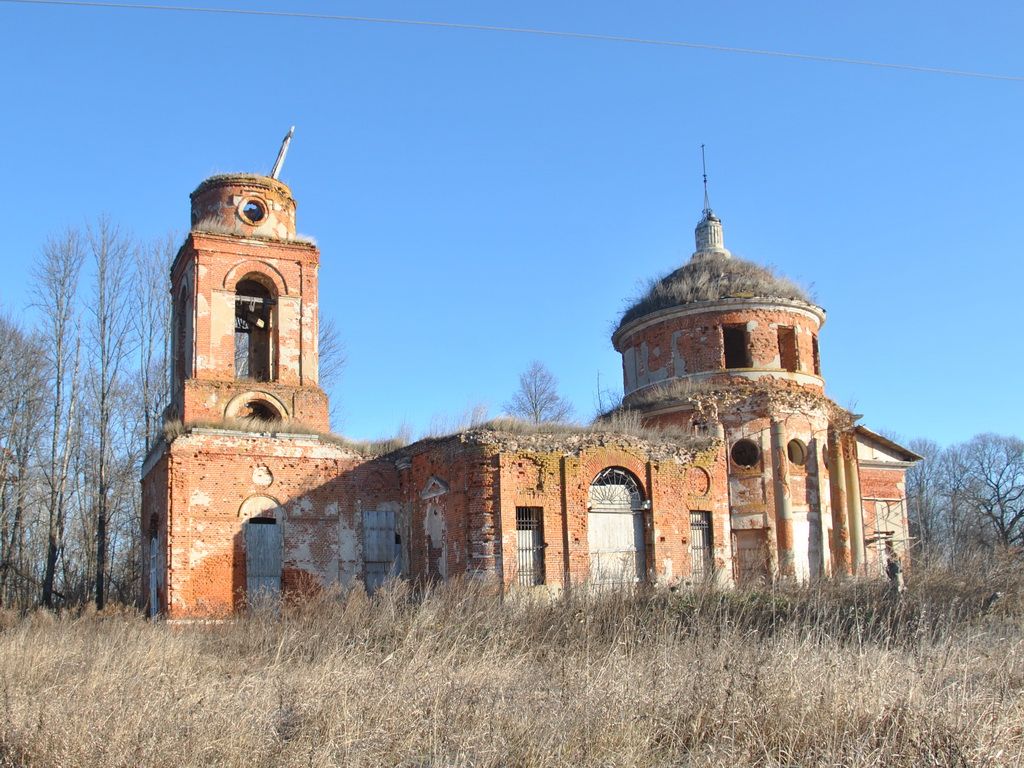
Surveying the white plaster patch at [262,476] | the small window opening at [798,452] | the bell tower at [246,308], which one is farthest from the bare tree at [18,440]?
the small window opening at [798,452]

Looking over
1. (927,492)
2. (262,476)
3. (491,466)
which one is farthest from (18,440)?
(927,492)

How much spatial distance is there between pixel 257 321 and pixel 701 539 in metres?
11.1

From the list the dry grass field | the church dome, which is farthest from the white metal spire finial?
the dry grass field

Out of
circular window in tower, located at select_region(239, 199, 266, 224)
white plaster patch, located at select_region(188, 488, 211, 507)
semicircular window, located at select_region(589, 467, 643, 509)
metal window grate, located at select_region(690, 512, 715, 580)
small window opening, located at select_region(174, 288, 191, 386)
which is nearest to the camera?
semicircular window, located at select_region(589, 467, 643, 509)

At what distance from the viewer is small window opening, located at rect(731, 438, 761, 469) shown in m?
22.5

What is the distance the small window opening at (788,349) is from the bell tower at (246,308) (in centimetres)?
1091

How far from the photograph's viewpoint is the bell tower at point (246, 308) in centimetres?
2119

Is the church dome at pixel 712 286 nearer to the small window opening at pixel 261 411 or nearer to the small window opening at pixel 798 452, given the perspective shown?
the small window opening at pixel 798 452

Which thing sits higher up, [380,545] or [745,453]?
[745,453]

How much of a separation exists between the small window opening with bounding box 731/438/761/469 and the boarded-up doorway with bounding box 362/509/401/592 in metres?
7.77

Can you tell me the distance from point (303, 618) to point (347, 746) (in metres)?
7.12

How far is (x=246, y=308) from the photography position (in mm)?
22984

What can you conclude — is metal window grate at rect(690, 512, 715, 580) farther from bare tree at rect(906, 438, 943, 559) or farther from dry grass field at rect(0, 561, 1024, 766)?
bare tree at rect(906, 438, 943, 559)

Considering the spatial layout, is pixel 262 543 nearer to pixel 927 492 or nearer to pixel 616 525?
pixel 616 525
